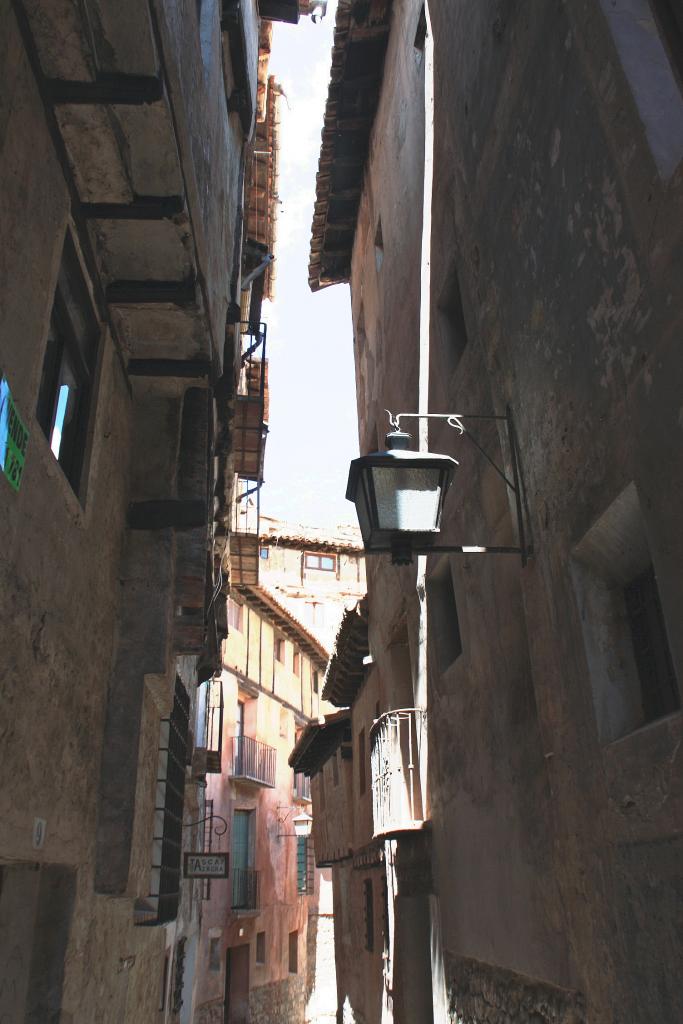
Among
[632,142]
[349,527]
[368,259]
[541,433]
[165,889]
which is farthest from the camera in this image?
[349,527]

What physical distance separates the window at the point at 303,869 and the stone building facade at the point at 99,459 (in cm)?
2722

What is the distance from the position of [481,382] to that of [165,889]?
4.92 metres

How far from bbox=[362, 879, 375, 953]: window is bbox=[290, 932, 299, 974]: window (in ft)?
61.9

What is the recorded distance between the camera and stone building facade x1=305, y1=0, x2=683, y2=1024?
3.74m

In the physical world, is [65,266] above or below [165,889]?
above

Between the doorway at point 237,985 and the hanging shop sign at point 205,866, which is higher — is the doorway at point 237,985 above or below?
below

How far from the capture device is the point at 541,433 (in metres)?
5.14

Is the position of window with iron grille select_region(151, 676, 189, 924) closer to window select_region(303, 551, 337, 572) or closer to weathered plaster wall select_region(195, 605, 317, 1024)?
weathered plaster wall select_region(195, 605, 317, 1024)

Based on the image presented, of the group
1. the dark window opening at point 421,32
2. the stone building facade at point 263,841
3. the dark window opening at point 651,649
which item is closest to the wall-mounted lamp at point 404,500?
the dark window opening at point 651,649

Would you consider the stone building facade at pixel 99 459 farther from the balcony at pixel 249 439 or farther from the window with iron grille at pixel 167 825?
the balcony at pixel 249 439

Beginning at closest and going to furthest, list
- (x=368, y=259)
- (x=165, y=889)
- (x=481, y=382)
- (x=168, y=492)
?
(x=168, y=492), (x=481, y=382), (x=165, y=889), (x=368, y=259)

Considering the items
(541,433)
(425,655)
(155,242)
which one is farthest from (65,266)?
(425,655)

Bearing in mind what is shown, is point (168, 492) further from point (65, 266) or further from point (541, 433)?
point (541, 433)

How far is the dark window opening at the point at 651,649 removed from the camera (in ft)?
13.1
